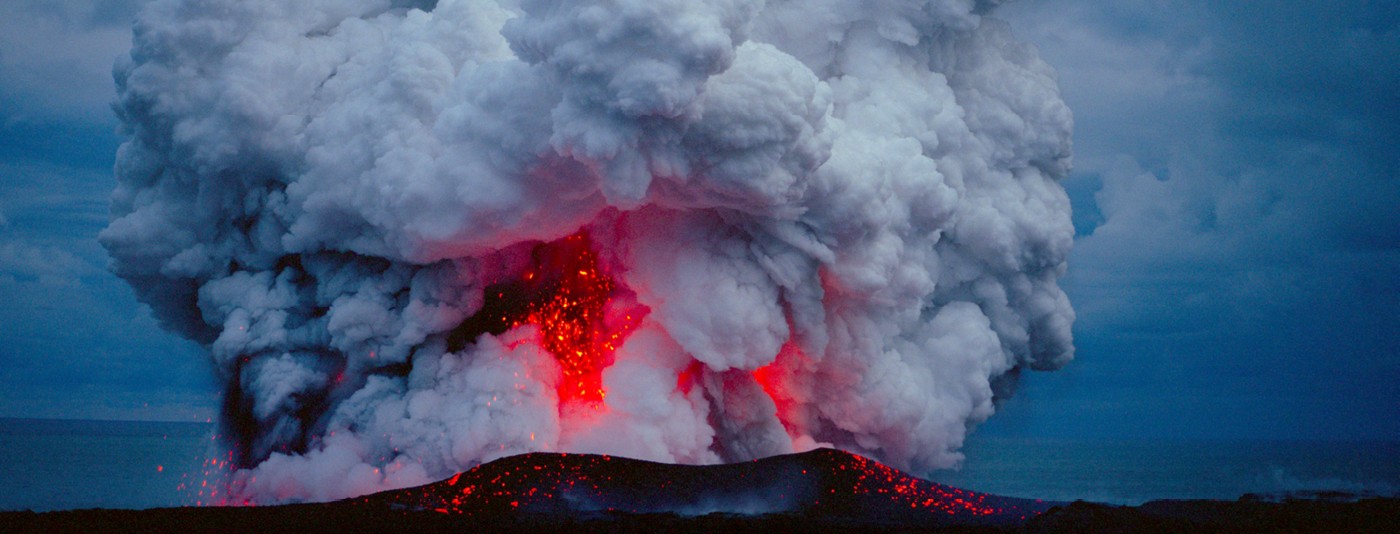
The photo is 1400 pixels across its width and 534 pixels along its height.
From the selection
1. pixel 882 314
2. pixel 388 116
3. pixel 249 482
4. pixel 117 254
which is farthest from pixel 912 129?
pixel 117 254

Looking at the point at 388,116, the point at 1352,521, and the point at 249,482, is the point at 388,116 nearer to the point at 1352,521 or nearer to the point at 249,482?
the point at 249,482

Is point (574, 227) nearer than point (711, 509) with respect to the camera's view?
Yes

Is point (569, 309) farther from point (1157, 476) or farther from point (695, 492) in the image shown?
point (1157, 476)

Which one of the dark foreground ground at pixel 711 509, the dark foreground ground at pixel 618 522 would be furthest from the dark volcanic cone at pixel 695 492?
the dark foreground ground at pixel 618 522

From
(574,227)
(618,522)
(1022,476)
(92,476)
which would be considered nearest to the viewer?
(618,522)

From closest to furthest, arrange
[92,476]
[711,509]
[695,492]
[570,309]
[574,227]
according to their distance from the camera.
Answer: [574,227] → [711,509] → [695,492] → [570,309] → [92,476]

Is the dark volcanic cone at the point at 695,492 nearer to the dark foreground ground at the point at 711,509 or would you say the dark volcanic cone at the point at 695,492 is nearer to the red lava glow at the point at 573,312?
the dark foreground ground at the point at 711,509

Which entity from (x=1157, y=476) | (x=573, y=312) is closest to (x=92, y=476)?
(x=573, y=312)
